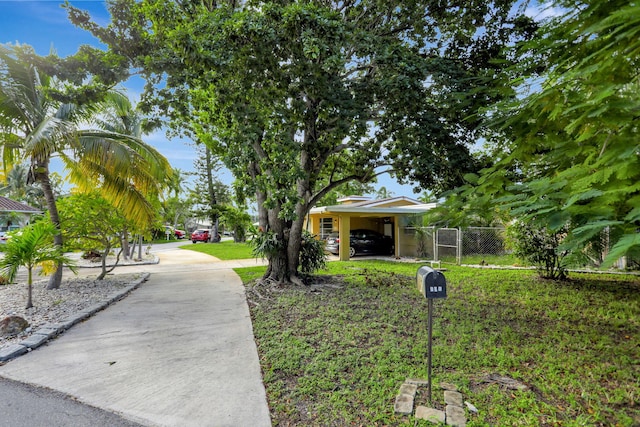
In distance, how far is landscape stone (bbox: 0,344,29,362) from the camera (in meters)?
4.01

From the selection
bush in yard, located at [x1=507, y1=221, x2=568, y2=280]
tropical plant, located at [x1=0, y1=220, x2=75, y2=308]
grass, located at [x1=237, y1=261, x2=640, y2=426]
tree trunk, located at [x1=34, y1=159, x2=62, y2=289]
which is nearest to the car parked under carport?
bush in yard, located at [x1=507, y1=221, x2=568, y2=280]

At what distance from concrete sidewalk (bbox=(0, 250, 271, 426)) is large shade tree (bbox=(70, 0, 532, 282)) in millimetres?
2790

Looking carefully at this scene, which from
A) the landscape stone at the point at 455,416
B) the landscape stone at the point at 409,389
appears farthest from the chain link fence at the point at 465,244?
the landscape stone at the point at 455,416

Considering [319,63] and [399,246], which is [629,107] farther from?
[399,246]

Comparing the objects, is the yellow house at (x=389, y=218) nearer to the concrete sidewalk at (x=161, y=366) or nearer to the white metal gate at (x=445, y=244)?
the white metal gate at (x=445, y=244)

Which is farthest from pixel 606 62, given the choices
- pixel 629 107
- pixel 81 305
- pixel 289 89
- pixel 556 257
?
pixel 81 305

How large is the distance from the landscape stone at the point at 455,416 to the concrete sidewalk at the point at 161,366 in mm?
1507

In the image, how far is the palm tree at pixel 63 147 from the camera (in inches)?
276

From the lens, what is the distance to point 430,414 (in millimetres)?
2773

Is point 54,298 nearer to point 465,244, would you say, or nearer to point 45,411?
point 45,411

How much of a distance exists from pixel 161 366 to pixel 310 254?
5.68m

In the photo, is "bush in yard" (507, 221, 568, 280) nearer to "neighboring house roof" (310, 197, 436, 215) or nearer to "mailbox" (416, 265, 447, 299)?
"neighboring house roof" (310, 197, 436, 215)

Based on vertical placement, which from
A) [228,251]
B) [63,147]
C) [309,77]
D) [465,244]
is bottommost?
[228,251]

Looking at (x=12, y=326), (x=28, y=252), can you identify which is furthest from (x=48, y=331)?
(x=28, y=252)
